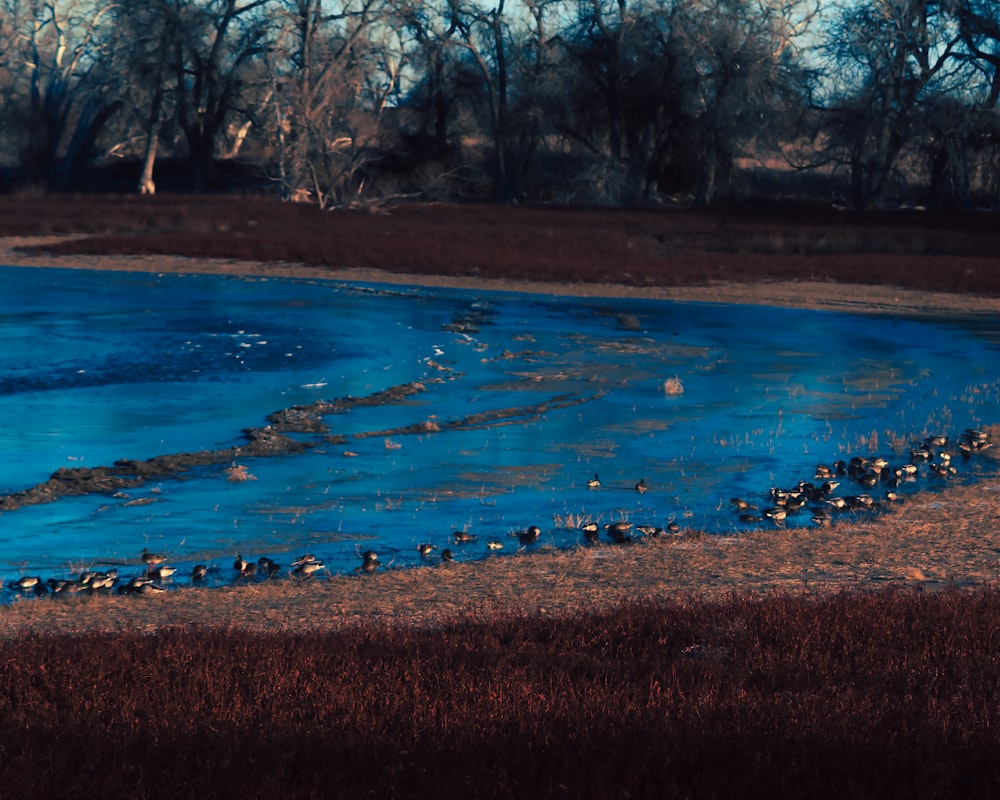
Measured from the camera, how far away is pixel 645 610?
9086mm

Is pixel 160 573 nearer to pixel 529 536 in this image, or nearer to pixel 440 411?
pixel 529 536

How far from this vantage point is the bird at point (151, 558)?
434 inches

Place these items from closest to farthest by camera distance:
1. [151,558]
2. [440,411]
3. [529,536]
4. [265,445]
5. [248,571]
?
1. [248,571]
2. [151,558]
3. [529,536]
4. [265,445]
5. [440,411]

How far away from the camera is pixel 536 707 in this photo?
6656 mm

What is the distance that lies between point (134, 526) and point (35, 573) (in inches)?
64.3

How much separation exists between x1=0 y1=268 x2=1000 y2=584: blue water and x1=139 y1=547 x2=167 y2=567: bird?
126mm

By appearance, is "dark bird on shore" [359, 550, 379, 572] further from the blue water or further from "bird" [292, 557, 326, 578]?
"bird" [292, 557, 326, 578]

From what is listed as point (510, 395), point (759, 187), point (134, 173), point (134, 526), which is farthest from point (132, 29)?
point (134, 526)

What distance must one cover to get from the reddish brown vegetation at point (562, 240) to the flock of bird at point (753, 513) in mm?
24146

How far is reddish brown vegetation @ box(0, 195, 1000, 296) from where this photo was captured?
4244 cm

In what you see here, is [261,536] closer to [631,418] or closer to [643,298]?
[631,418]

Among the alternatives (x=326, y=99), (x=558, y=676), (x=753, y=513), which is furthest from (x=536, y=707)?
(x=326, y=99)

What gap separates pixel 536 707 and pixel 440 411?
1244cm

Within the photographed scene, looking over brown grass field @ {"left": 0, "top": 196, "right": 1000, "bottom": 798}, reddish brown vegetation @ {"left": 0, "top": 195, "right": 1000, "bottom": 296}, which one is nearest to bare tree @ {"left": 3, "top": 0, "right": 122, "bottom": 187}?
reddish brown vegetation @ {"left": 0, "top": 195, "right": 1000, "bottom": 296}
